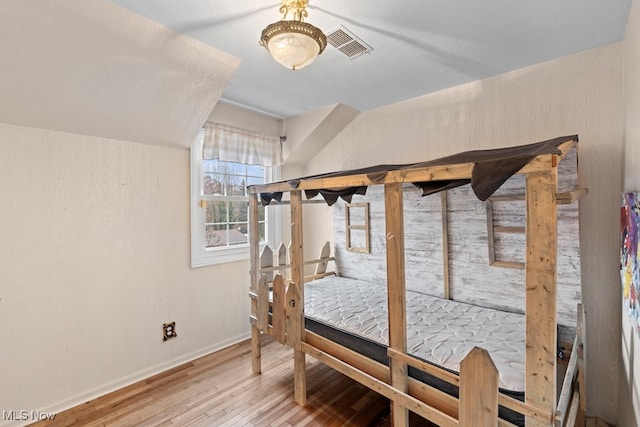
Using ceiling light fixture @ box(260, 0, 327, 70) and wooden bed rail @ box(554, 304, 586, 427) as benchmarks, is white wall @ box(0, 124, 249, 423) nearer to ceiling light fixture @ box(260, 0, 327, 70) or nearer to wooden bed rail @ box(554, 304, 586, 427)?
ceiling light fixture @ box(260, 0, 327, 70)

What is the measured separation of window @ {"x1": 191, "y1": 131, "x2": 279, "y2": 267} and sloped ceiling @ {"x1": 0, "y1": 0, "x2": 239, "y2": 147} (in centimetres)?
55

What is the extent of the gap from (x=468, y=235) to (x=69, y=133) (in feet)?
10.8

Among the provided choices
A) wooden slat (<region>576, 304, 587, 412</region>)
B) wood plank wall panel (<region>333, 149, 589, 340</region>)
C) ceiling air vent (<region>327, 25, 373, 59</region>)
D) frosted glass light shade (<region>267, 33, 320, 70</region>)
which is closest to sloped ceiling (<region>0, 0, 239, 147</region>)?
ceiling air vent (<region>327, 25, 373, 59</region>)

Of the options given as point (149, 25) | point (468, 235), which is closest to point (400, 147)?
point (468, 235)

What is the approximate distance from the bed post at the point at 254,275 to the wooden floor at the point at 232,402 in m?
0.13

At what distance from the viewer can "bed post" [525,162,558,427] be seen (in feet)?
3.54

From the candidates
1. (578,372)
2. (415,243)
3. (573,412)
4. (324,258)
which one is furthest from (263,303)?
(578,372)

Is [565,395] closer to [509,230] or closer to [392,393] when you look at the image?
[392,393]

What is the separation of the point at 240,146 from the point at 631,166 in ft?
9.99

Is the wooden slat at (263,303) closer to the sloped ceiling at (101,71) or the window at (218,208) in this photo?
the window at (218,208)

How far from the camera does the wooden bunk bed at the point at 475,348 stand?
1099mm

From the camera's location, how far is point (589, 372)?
77.8 inches

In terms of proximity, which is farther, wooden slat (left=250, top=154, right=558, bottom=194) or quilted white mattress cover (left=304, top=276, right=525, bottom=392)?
quilted white mattress cover (left=304, top=276, right=525, bottom=392)

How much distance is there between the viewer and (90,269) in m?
2.27
